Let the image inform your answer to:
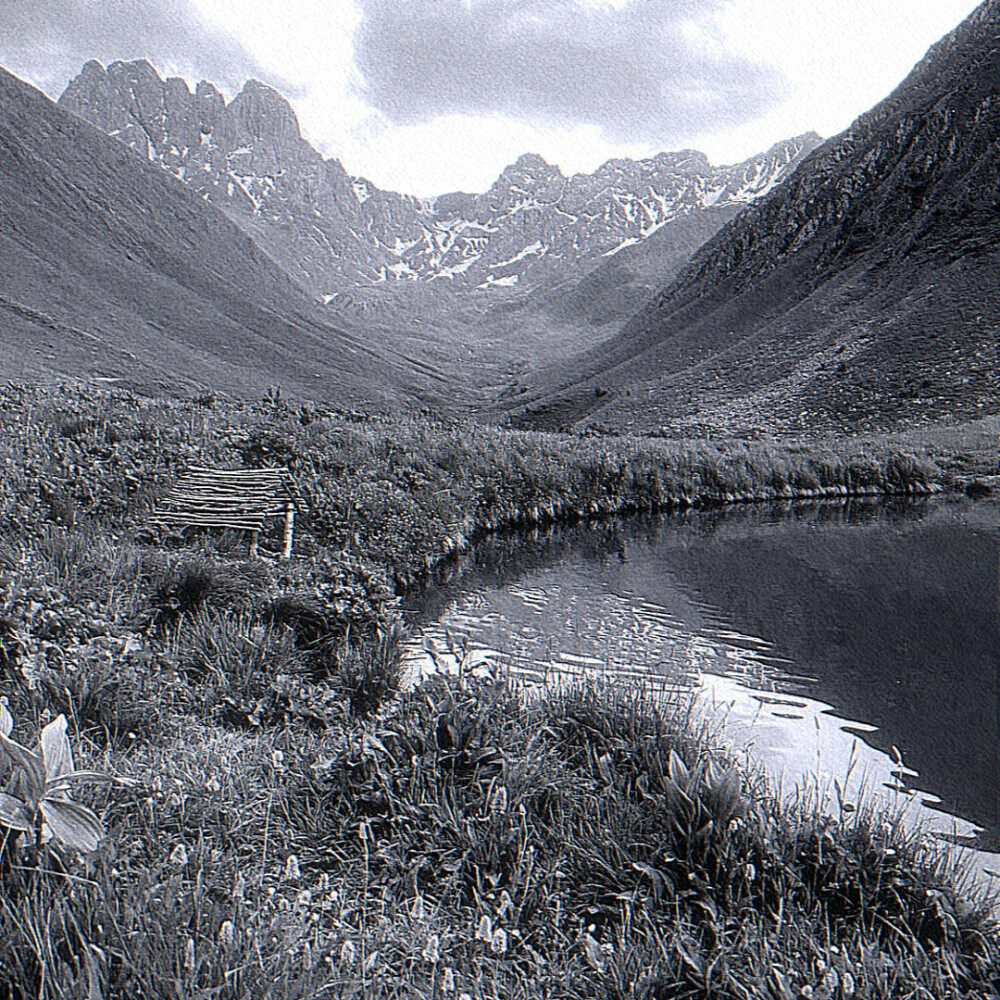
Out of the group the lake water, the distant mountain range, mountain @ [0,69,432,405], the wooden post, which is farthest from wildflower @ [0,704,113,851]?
mountain @ [0,69,432,405]

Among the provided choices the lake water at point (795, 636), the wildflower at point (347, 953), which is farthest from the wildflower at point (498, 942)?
the lake water at point (795, 636)

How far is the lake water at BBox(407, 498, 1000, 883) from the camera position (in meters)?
7.32

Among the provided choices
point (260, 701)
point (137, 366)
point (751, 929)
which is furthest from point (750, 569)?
point (137, 366)

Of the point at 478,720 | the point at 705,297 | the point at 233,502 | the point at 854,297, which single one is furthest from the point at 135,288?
the point at 478,720

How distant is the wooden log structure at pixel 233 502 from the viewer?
11.5 metres

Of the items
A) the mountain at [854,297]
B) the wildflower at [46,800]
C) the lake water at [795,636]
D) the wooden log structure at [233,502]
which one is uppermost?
the mountain at [854,297]

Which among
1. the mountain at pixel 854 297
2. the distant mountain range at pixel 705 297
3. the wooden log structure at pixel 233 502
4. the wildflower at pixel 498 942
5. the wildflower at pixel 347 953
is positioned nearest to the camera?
the wildflower at pixel 347 953

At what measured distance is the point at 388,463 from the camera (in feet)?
59.9

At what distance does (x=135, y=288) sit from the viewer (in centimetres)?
10631

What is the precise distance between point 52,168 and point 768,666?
138235 millimetres

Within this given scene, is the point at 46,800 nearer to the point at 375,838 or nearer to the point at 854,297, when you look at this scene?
the point at 375,838

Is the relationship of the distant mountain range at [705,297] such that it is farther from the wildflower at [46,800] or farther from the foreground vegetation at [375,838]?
the wildflower at [46,800]

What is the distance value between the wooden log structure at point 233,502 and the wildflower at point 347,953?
8049 mm

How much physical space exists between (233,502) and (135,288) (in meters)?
107
